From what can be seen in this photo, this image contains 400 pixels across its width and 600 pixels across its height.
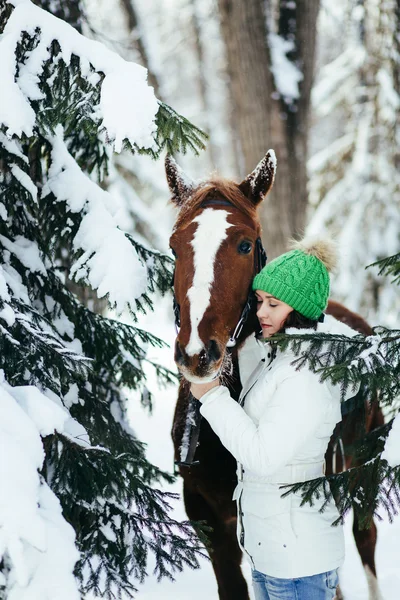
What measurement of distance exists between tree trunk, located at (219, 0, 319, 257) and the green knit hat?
488 cm

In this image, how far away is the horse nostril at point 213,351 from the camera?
7.92 ft

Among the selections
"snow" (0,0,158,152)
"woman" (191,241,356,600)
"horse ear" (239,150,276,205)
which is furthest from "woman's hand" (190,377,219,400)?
"horse ear" (239,150,276,205)

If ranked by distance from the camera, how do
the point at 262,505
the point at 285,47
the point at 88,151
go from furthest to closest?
1. the point at 285,47
2. the point at 88,151
3. the point at 262,505

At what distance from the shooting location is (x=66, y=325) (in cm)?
321

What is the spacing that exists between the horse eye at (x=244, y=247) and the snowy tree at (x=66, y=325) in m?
0.48

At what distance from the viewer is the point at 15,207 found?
9.89 feet

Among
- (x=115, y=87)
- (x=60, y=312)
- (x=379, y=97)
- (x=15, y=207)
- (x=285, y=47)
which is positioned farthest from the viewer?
(x=379, y=97)

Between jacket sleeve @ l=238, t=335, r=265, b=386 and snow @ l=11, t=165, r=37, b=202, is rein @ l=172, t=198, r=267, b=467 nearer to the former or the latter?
jacket sleeve @ l=238, t=335, r=265, b=386

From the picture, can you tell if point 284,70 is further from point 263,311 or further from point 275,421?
point 275,421

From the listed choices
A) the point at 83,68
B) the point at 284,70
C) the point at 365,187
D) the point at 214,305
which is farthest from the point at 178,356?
the point at 365,187

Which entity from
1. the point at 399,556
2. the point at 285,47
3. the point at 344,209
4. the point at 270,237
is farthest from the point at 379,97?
the point at 399,556

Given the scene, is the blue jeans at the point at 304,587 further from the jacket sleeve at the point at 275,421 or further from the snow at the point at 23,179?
the snow at the point at 23,179

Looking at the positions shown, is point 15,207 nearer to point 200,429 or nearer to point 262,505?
point 200,429

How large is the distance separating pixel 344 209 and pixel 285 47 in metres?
3.97
